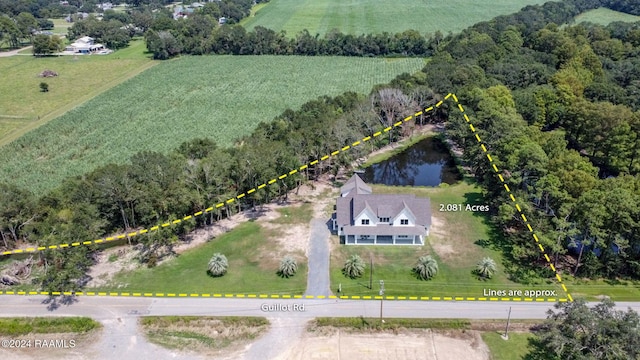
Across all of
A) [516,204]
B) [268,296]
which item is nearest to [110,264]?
[268,296]

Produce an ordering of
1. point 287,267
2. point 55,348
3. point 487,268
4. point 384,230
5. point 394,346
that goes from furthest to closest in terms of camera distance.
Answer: point 384,230 → point 287,267 → point 487,268 → point 55,348 → point 394,346

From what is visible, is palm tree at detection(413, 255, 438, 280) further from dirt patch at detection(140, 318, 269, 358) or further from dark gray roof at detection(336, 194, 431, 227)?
dirt patch at detection(140, 318, 269, 358)

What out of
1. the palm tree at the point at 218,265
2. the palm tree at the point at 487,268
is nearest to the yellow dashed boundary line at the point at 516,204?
the palm tree at the point at 487,268

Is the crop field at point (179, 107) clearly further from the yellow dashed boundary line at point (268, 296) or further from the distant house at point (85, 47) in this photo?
the distant house at point (85, 47)

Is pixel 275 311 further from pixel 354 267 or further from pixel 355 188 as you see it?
pixel 355 188

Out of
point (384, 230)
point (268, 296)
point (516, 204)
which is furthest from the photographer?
point (384, 230)

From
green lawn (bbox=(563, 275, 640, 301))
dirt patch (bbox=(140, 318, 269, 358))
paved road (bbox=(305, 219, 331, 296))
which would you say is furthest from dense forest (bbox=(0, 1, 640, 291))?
dirt patch (bbox=(140, 318, 269, 358))

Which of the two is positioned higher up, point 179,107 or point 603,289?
point 179,107
